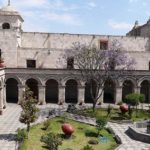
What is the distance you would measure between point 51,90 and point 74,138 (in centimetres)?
→ 2359

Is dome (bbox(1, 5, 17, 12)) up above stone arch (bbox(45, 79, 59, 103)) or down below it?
above

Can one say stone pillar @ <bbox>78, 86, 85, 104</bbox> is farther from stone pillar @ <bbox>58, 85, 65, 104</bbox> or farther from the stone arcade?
stone pillar @ <bbox>58, 85, 65, 104</bbox>

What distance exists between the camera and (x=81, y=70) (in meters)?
45.8

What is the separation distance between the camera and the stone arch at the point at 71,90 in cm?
5415

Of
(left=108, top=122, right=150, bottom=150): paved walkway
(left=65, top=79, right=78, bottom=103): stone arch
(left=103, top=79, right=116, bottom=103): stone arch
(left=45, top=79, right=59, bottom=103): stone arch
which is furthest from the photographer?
(left=65, top=79, right=78, bottom=103): stone arch

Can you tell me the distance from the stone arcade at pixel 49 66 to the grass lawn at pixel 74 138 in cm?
1301

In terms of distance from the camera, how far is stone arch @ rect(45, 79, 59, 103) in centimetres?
5400

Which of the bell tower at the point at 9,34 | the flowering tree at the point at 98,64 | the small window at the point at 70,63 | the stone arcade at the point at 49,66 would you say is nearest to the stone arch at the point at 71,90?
the stone arcade at the point at 49,66

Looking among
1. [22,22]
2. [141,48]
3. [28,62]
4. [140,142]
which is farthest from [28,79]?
[140,142]

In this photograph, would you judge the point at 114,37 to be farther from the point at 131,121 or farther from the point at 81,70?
the point at 131,121

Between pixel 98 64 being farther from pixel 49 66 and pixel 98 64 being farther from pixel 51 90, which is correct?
pixel 51 90

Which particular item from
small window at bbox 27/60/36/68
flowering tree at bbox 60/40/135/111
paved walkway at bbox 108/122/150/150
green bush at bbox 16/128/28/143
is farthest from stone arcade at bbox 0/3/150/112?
green bush at bbox 16/128/28/143

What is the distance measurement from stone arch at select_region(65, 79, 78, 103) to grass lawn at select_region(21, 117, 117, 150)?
16.9m

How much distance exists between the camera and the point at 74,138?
31.3 m
